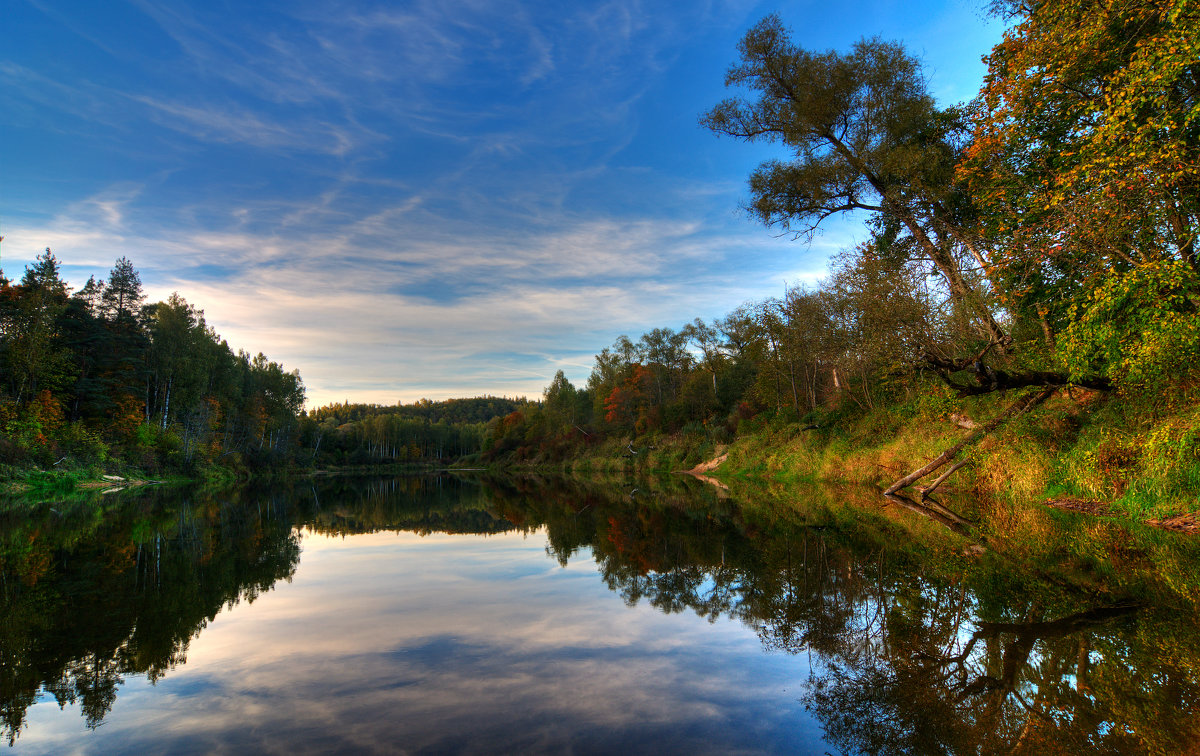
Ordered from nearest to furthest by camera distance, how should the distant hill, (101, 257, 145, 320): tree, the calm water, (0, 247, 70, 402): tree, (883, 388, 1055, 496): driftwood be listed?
1. the calm water
2. (883, 388, 1055, 496): driftwood
3. (0, 247, 70, 402): tree
4. (101, 257, 145, 320): tree
5. the distant hill

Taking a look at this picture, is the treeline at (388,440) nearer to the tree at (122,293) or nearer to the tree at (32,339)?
the tree at (122,293)

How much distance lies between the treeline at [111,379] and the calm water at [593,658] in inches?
1063

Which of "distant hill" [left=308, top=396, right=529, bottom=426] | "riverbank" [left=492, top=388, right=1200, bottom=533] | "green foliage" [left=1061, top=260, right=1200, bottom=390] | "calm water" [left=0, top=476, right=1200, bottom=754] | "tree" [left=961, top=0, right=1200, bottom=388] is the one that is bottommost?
"calm water" [left=0, top=476, right=1200, bottom=754]

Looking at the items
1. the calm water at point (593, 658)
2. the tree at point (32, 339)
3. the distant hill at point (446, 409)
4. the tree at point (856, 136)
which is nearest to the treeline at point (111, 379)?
the tree at point (32, 339)

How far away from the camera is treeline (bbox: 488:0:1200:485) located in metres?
7.89

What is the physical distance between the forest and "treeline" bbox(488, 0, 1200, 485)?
53 mm

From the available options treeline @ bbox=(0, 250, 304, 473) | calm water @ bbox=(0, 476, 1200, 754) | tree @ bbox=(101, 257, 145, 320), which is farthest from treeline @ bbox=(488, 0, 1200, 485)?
tree @ bbox=(101, 257, 145, 320)

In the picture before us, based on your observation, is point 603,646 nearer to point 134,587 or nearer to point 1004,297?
point 134,587

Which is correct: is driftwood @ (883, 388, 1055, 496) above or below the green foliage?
below

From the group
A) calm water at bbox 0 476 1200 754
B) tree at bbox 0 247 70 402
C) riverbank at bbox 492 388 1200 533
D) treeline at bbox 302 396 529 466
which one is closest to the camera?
calm water at bbox 0 476 1200 754

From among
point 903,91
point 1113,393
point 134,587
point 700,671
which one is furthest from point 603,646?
point 903,91

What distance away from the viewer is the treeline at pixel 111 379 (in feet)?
95.7

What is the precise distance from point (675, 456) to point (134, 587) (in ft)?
116

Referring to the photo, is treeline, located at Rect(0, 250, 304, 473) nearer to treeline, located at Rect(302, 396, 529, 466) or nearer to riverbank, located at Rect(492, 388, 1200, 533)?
riverbank, located at Rect(492, 388, 1200, 533)
